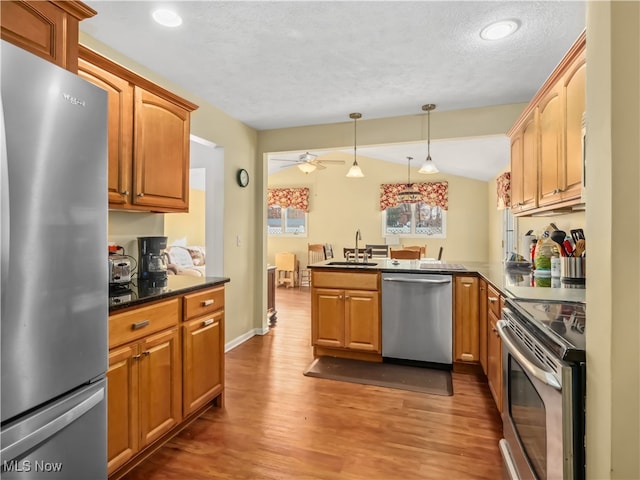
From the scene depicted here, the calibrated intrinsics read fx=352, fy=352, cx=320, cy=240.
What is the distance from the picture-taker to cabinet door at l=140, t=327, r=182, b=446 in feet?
5.54

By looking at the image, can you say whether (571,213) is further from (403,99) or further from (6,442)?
(6,442)

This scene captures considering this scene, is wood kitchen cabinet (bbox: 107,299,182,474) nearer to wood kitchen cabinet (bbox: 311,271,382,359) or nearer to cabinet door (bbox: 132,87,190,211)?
cabinet door (bbox: 132,87,190,211)

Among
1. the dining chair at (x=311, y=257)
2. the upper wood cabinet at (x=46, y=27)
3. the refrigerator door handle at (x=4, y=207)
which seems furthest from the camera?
the dining chair at (x=311, y=257)

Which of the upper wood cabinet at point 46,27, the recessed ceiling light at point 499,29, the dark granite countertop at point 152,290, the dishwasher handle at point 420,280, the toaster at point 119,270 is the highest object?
the recessed ceiling light at point 499,29

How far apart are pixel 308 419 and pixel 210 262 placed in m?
1.88

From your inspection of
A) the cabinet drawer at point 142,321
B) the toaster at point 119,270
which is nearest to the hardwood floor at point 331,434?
the cabinet drawer at point 142,321

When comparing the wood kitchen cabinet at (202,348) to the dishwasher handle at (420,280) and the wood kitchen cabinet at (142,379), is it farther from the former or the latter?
the dishwasher handle at (420,280)

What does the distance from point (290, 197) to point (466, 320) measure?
574cm

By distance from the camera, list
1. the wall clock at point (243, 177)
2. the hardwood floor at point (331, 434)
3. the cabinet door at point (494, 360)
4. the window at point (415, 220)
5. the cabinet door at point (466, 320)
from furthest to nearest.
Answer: the window at point (415, 220)
the wall clock at point (243, 177)
the cabinet door at point (466, 320)
the cabinet door at point (494, 360)
the hardwood floor at point (331, 434)

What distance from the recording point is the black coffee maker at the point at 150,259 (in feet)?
7.95

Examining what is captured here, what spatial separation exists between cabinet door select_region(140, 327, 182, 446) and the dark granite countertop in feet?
0.66

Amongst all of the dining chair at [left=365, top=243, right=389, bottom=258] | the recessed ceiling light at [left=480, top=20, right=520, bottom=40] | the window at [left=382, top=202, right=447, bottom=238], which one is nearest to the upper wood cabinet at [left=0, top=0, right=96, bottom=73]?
the recessed ceiling light at [left=480, top=20, right=520, bottom=40]

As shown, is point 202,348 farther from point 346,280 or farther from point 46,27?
point 46,27

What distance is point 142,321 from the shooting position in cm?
167
